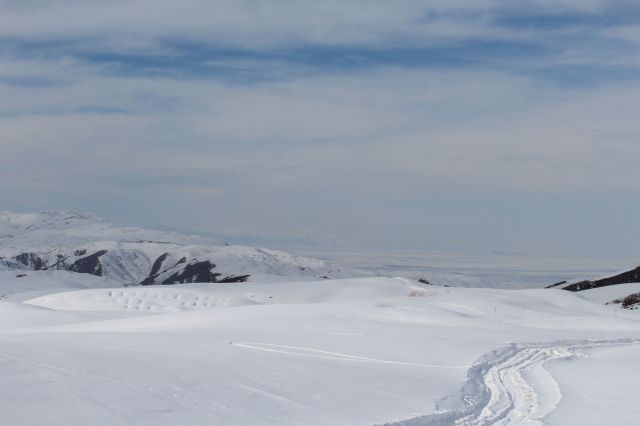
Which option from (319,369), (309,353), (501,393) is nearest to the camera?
(501,393)

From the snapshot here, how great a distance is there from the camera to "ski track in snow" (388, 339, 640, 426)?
402 inches

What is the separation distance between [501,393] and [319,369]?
9.89ft

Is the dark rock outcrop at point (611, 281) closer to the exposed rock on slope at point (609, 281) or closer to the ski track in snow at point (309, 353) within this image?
the exposed rock on slope at point (609, 281)

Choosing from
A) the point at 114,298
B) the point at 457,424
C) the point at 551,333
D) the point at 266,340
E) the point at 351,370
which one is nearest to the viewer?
the point at 457,424

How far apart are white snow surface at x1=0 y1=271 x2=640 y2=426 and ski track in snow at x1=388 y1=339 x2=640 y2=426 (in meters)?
0.04

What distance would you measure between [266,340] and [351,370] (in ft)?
14.2

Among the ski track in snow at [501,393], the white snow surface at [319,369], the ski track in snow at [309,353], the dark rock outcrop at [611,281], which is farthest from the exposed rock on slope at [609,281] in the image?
the ski track in snow at [309,353]

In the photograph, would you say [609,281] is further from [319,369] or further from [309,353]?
[319,369]

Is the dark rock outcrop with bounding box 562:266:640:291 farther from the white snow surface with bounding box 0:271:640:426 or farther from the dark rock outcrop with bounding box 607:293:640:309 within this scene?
the white snow surface with bounding box 0:271:640:426

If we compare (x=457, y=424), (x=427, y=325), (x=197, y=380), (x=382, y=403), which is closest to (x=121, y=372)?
(x=197, y=380)

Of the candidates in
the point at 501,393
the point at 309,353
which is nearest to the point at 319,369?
the point at 309,353

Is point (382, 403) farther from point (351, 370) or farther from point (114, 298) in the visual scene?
point (114, 298)

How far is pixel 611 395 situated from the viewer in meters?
12.6

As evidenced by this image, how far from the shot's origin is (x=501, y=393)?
40.9 feet
